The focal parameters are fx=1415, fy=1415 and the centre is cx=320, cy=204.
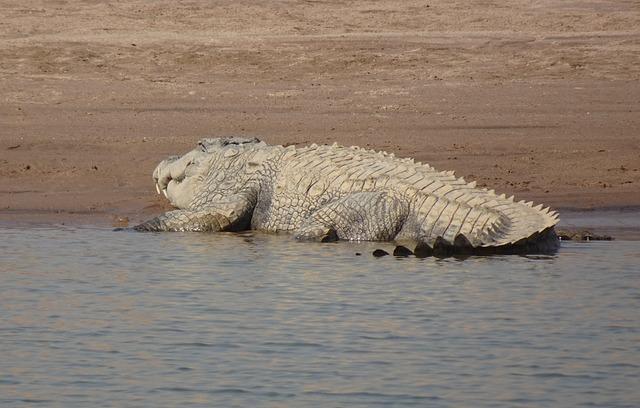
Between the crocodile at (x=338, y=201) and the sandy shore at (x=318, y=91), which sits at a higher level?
the sandy shore at (x=318, y=91)

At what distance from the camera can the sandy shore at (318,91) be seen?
1308 cm

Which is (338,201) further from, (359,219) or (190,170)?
(190,170)

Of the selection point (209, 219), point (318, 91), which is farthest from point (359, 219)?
point (318, 91)

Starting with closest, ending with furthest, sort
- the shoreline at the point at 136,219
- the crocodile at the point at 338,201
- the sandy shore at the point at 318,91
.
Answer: the crocodile at the point at 338,201, the shoreline at the point at 136,219, the sandy shore at the point at 318,91

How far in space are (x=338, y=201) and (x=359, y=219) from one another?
233 mm

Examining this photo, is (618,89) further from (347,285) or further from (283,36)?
(347,285)

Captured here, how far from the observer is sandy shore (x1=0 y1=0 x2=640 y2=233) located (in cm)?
1308

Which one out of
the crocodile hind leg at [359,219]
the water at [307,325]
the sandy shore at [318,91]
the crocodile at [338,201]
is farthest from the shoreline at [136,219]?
the crocodile hind leg at [359,219]

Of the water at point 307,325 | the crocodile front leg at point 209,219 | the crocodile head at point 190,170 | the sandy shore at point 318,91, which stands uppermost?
the sandy shore at point 318,91

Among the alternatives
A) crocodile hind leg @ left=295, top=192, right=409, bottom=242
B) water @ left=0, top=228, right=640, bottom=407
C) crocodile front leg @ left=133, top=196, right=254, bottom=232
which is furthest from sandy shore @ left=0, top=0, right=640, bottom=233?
water @ left=0, top=228, right=640, bottom=407

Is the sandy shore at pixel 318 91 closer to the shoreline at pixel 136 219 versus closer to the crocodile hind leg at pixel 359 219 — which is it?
the shoreline at pixel 136 219

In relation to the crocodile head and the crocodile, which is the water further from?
the crocodile head

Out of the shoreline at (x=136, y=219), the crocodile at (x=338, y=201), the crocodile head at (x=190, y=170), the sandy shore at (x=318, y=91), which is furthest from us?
the sandy shore at (x=318, y=91)

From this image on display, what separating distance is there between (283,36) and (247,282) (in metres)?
10.9
